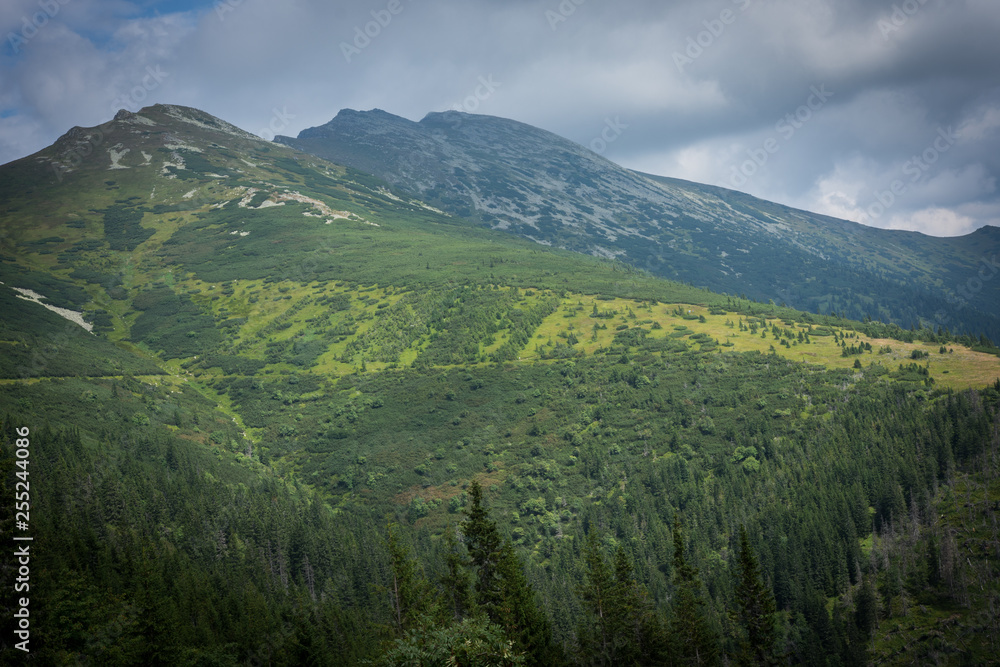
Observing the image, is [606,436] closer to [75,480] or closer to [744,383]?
[744,383]

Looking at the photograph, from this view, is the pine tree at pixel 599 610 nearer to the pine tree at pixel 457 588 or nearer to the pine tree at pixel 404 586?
the pine tree at pixel 457 588

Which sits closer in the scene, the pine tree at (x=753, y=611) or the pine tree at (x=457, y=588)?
the pine tree at (x=457, y=588)

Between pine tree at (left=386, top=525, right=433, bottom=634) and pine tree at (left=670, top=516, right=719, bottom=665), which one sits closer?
pine tree at (left=386, top=525, right=433, bottom=634)

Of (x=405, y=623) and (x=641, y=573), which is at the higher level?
(x=405, y=623)

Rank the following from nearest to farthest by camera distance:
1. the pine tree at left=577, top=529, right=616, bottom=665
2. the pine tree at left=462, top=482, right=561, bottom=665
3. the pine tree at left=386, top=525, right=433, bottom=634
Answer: the pine tree at left=462, top=482, right=561, bottom=665
the pine tree at left=386, top=525, right=433, bottom=634
the pine tree at left=577, top=529, right=616, bottom=665

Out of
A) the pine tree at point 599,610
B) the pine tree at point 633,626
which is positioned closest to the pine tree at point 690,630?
the pine tree at point 633,626

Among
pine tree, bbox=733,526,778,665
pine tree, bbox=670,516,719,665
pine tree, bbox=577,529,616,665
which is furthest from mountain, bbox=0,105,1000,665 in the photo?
pine tree, bbox=733,526,778,665

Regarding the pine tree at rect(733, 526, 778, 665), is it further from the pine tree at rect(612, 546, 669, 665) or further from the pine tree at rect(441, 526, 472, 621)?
the pine tree at rect(441, 526, 472, 621)

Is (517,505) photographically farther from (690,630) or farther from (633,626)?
(690,630)

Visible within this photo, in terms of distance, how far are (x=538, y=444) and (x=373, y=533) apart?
175 feet

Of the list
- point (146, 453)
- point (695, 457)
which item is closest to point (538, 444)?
point (695, 457)

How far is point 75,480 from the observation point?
101875mm

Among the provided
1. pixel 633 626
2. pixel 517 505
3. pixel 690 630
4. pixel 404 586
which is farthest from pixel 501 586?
pixel 517 505

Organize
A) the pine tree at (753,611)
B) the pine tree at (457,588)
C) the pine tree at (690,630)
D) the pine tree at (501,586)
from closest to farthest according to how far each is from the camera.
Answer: the pine tree at (501,586) < the pine tree at (457,588) < the pine tree at (690,630) < the pine tree at (753,611)
